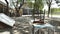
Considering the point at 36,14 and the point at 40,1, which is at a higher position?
the point at 40,1

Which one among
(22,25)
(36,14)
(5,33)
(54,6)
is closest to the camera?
(5,33)

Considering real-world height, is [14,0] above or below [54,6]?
above

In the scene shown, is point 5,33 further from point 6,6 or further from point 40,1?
point 40,1

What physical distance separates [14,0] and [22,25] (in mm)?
Answer: 6971

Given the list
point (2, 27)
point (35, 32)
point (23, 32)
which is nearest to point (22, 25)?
point (23, 32)

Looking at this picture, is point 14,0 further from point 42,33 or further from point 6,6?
point 42,33

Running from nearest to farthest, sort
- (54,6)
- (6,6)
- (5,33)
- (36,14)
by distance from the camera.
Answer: (5,33), (6,6), (36,14), (54,6)

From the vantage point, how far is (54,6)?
21.7 meters

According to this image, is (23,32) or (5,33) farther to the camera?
(23,32)

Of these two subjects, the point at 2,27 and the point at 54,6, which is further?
the point at 54,6

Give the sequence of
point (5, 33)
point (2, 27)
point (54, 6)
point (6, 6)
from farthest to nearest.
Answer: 1. point (54, 6)
2. point (6, 6)
3. point (5, 33)
4. point (2, 27)

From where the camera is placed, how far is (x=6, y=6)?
55.3ft

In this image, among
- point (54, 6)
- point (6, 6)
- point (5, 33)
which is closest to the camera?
point (5, 33)

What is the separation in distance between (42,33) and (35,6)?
1162 centimetres
